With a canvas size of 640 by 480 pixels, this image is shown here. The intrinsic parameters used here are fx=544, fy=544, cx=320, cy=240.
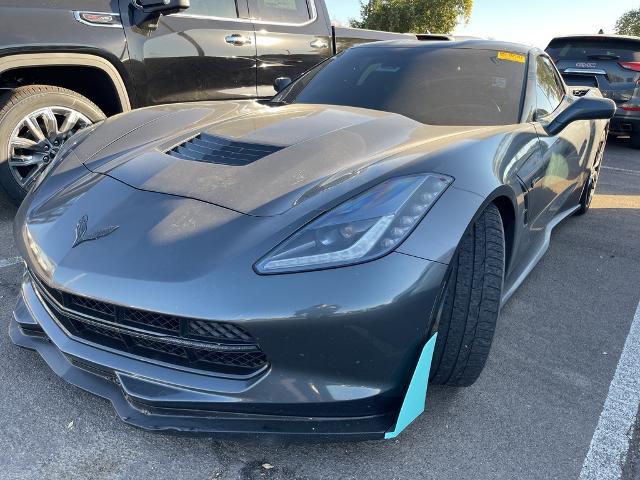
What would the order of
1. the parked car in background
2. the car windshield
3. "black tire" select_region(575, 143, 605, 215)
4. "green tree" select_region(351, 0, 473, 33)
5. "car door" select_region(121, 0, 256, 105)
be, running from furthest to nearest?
1. "green tree" select_region(351, 0, 473, 33)
2. the parked car in background
3. "black tire" select_region(575, 143, 605, 215)
4. "car door" select_region(121, 0, 256, 105)
5. the car windshield

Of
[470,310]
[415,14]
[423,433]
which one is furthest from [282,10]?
[415,14]

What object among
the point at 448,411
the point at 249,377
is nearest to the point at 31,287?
the point at 249,377

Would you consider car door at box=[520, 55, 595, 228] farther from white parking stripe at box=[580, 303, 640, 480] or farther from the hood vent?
the hood vent

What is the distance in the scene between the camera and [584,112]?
8.80ft

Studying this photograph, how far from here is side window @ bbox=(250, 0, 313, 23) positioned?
446 centimetres

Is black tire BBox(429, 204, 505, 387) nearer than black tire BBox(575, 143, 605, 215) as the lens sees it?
Yes

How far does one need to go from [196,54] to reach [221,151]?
217cm

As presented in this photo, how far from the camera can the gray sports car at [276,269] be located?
1.53m

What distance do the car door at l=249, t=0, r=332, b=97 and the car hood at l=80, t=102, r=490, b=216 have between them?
1850 millimetres

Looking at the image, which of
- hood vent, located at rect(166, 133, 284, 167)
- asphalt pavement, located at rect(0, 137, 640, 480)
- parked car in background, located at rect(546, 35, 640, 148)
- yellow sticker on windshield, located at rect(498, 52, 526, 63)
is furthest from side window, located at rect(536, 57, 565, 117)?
parked car in background, located at rect(546, 35, 640, 148)

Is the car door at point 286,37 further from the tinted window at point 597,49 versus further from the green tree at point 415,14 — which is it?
the green tree at point 415,14

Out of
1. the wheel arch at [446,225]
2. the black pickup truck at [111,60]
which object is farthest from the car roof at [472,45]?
the wheel arch at [446,225]

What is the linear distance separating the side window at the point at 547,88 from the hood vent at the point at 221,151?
1595mm

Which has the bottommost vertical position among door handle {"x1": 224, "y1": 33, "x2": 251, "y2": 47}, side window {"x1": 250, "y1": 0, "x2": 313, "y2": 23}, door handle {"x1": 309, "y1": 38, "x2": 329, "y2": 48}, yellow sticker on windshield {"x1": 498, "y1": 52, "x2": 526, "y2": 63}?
door handle {"x1": 309, "y1": 38, "x2": 329, "y2": 48}
